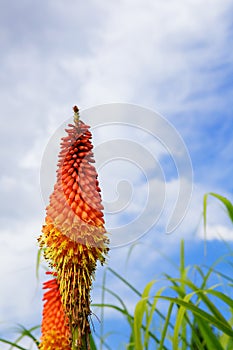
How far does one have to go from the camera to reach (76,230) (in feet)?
10.3

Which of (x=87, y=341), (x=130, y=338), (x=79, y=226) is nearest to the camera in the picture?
(x=87, y=341)

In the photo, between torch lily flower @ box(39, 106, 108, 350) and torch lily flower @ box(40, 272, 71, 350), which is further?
torch lily flower @ box(40, 272, 71, 350)

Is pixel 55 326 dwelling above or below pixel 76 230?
below

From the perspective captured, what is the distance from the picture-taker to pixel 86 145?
3.25 meters

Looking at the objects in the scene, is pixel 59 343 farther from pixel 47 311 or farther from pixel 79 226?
pixel 79 226

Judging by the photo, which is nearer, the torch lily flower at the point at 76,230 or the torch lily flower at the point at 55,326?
the torch lily flower at the point at 76,230

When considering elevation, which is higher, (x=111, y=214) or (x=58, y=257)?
(x=111, y=214)

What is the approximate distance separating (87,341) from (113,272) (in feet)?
3.18

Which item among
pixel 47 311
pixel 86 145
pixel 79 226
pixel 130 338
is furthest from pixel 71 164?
pixel 130 338

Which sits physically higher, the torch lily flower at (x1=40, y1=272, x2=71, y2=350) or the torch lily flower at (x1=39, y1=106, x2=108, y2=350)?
the torch lily flower at (x1=39, y1=106, x2=108, y2=350)

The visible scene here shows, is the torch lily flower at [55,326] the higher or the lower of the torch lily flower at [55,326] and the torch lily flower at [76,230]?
the lower

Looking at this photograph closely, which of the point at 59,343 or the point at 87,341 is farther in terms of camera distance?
the point at 59,343

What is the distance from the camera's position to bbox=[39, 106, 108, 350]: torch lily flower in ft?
9.93

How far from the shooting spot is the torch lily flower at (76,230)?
3.03 m
